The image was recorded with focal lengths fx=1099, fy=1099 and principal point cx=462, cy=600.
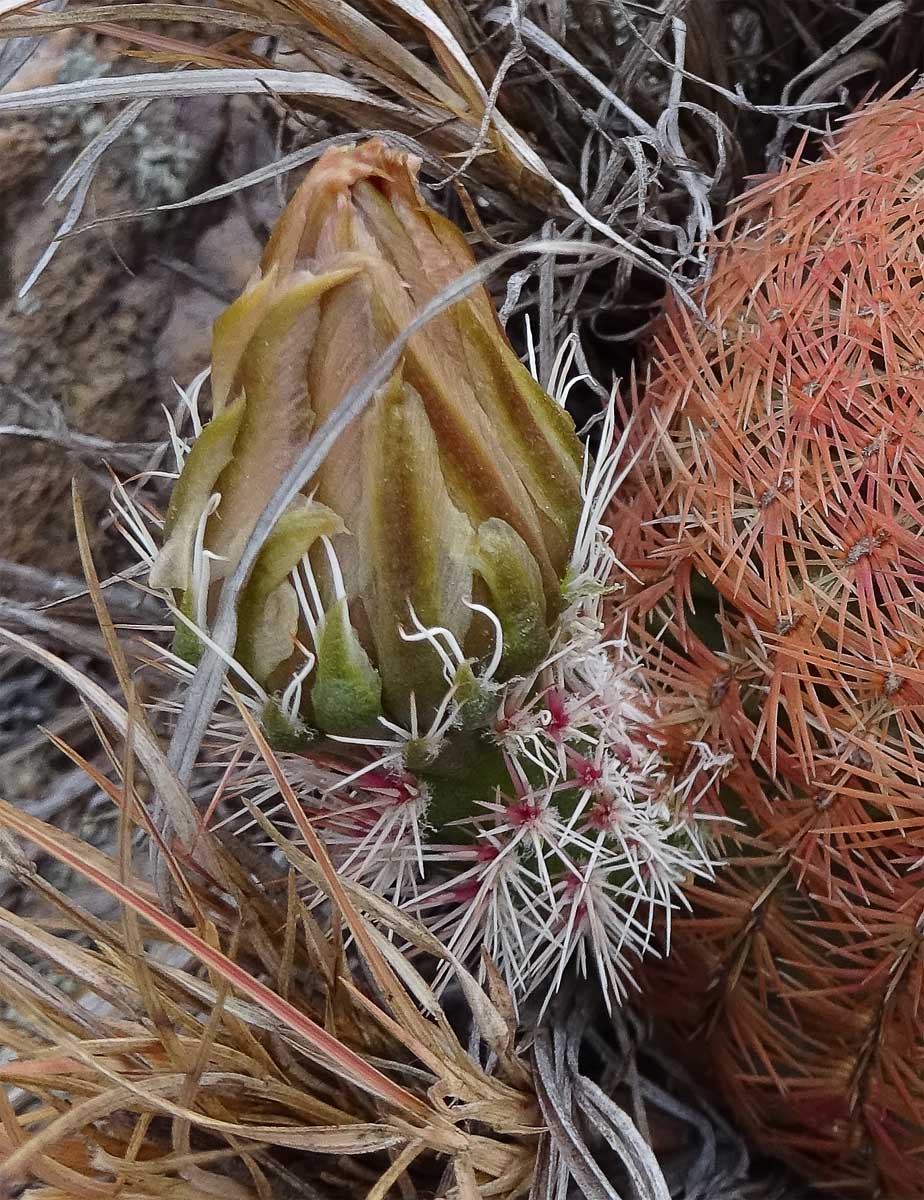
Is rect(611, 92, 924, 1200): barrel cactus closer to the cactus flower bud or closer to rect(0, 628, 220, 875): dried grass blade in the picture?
the cactus flower bud

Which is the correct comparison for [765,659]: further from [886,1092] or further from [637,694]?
[886,1092]

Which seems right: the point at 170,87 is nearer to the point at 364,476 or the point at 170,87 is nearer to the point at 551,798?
the point at 364,476

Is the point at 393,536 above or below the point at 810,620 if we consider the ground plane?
above

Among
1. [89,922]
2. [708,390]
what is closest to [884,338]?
[708,390]

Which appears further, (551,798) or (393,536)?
(551,798)

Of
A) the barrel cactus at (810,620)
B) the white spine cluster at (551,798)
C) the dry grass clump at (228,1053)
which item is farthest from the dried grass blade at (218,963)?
the barrel cactus at (810,620)

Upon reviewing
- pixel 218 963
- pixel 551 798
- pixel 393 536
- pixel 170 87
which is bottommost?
pixel 551 798

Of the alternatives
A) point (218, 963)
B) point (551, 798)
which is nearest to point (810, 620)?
point (551, 798)

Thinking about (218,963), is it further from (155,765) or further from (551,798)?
(551,798)

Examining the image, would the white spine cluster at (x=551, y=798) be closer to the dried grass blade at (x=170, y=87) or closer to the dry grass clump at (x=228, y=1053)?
the dry grass clump at (x=228, y=1053)
